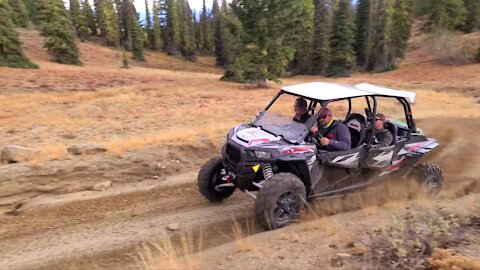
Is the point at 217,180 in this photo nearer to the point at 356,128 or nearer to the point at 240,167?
the point at 240,167

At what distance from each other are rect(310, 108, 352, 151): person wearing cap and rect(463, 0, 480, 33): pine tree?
65.2 m

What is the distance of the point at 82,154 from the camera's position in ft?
32.5

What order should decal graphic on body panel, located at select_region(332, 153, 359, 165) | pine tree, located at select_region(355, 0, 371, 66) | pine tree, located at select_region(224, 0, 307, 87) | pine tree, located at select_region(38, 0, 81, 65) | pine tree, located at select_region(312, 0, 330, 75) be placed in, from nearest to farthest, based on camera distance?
decal graphic on body panel, located at select_region(332, 153, 359, 165) < pine tree, located at select_region(224, 0, 307, 87) < pine tree, located at select_region(38, 0, 81, 65) < pine tree, located at select_region(312, 0, 330, 75) < pine tree, located at select_region(355, 0, 371, 66)

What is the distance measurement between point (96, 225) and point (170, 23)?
285 ft

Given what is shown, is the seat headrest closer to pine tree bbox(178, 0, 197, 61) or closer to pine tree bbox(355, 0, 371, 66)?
pine tree bbox(355, 0, 371, 66)

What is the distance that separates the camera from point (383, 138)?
809cm

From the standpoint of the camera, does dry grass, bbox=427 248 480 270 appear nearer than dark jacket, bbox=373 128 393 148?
Yes

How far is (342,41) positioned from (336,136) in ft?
160

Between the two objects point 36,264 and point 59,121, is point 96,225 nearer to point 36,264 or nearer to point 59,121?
point 36,264

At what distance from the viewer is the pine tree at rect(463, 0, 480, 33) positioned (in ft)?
202

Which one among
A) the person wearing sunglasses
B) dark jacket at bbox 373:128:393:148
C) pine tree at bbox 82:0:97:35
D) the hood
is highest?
pine tree at bbox 82:0:97:35

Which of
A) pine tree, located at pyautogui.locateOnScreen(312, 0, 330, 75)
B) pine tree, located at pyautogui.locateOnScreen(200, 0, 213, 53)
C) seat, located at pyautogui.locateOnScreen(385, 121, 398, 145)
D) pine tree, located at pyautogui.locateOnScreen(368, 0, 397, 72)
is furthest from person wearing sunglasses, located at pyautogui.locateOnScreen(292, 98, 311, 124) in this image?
pine tree, located at pyautogui.locateOnScreen(200, 0, 213, 53)

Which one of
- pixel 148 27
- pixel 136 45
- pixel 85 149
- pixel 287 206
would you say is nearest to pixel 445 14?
pixel 136 45

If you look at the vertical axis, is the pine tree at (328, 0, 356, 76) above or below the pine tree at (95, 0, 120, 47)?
below
